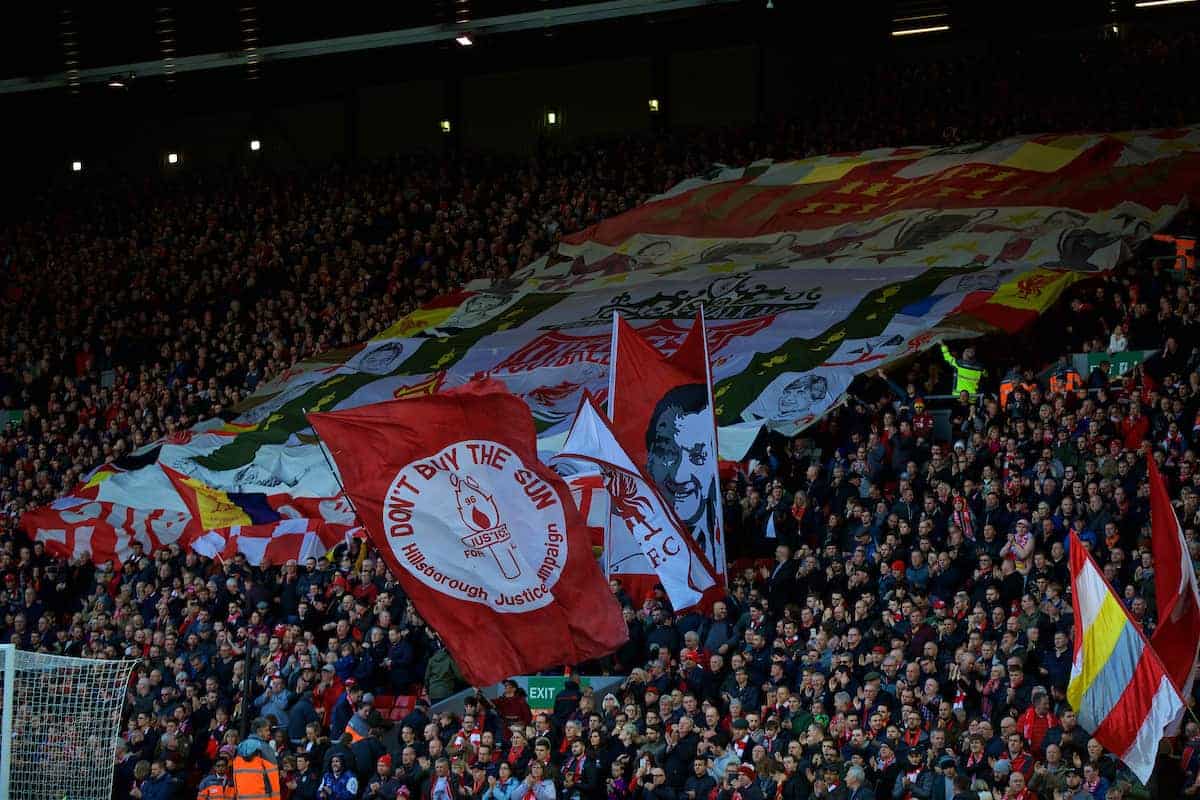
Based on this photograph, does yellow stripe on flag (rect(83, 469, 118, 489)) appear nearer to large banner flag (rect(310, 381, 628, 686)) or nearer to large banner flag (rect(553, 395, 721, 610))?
large banner flag (rect(553, 395, 721, 610))

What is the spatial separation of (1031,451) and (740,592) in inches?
135

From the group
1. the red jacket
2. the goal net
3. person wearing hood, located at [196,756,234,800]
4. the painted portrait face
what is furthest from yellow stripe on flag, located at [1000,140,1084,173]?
the goal net

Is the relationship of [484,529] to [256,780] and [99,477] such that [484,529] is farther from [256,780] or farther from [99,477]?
[99,477]

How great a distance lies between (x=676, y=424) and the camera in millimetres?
18031

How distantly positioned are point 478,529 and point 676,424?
3860 mm

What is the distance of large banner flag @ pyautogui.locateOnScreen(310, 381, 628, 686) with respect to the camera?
571 inches

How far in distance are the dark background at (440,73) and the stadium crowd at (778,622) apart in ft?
22.8

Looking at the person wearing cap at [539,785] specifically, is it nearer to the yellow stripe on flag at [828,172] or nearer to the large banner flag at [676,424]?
the large banner flag at [676,424]

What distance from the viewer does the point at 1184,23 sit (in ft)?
132

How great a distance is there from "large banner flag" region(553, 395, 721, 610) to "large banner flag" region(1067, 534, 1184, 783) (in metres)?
4.39

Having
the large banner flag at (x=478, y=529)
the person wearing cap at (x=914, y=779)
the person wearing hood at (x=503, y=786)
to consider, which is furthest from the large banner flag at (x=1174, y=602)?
the person wearing hood at (x=503, y=786)

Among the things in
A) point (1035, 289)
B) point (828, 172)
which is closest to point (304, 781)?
point (1035, 289)

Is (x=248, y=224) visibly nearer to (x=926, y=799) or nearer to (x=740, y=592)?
(x=740, y=592)

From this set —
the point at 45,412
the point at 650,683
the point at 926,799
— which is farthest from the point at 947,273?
the point at 45,412
